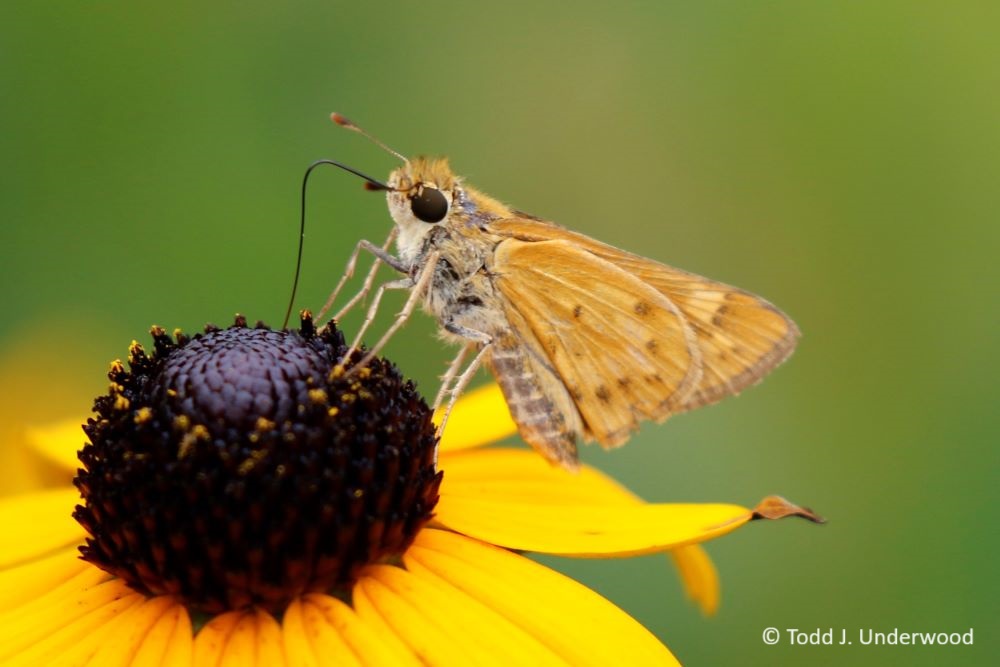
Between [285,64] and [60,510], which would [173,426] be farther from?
[285,64]

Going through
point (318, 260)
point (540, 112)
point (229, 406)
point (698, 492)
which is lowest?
point (698, 492)

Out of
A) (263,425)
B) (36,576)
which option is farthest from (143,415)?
(36,576)

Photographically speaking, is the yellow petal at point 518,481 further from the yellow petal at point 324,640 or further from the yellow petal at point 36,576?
the yellow petal at point 36,576

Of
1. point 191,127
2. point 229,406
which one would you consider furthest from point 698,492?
point 191,127

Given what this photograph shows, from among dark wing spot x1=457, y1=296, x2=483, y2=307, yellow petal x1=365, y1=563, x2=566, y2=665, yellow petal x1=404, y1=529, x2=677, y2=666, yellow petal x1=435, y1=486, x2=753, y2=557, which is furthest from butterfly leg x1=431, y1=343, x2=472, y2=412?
yellow petal x1=365, y1=563, x2=566, y2=665

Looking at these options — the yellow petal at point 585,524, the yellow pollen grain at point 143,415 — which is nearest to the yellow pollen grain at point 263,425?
the yellow pollen grain at point 143,415

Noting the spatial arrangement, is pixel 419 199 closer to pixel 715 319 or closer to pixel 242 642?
pixel 715 319
